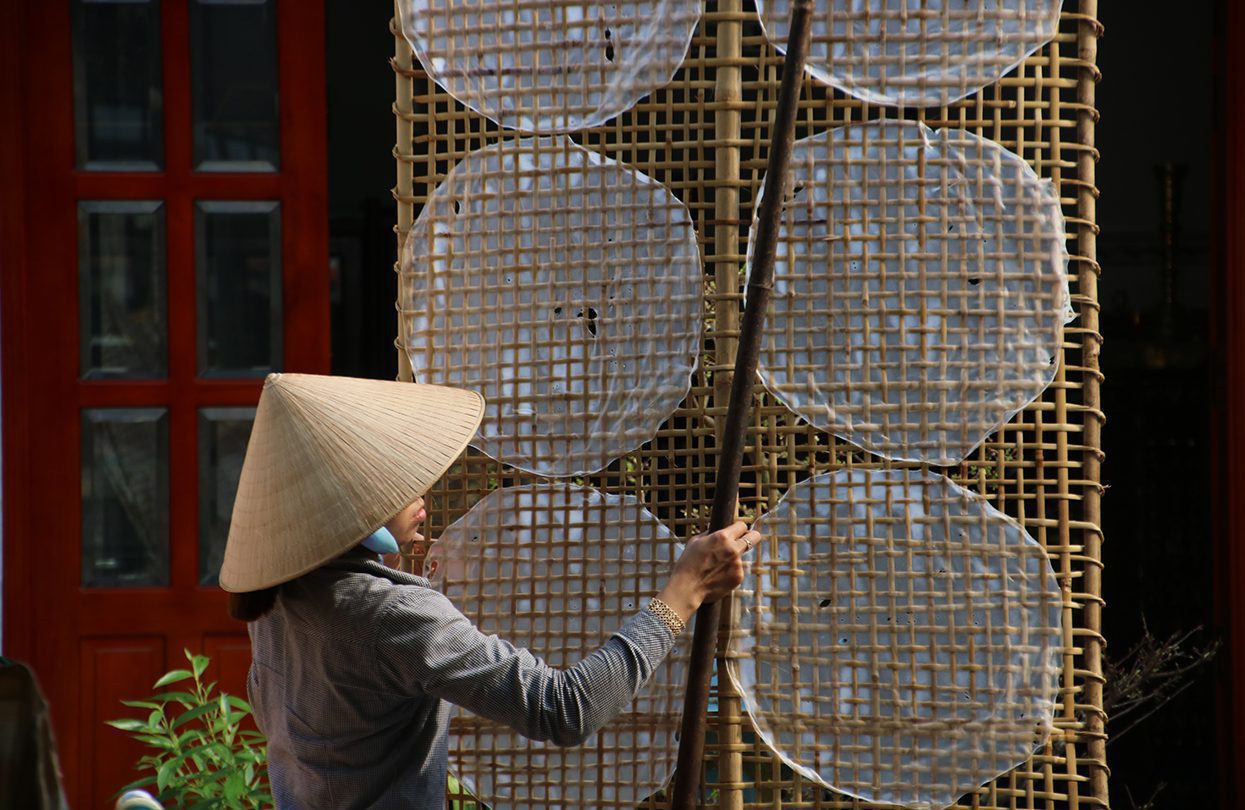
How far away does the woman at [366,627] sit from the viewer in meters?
1.48

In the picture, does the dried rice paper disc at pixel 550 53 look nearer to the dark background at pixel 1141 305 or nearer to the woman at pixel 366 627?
the woman at pixel 366 627

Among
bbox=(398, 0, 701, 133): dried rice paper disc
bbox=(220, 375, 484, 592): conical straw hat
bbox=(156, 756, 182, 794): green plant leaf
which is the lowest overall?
bbox=(156, 756, 182, 794): green plant leaf

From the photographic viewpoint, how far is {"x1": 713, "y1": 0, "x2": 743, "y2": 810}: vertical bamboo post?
1.82 m

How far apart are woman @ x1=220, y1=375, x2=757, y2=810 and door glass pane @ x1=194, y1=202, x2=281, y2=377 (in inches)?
52.6

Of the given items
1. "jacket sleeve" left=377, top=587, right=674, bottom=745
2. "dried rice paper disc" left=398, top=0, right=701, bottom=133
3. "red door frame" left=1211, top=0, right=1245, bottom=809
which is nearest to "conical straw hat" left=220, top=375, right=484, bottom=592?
"jacket sleeve" left=377, top=587, right=674, bottom=745

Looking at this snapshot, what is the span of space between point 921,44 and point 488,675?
3.55 ft

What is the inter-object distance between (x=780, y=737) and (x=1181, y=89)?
324cm

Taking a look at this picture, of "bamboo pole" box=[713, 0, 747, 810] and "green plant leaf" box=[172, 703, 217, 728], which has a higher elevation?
"bamboo pole" box=[713, 0, 747, 810]

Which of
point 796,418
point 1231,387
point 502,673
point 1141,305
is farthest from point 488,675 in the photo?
point 1141,305

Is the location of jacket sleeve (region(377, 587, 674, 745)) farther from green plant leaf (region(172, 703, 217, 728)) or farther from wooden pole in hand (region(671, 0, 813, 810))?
green plant leaf (region(172, 703, 217, 728))

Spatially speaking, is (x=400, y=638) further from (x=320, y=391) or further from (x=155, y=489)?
(x=155, y=489)

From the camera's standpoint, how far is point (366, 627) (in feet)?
4.85

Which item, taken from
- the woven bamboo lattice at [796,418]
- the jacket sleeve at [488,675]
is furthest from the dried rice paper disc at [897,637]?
the jacket sleeve at [488,675]

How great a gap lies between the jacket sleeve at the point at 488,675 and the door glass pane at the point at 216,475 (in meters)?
1.51
